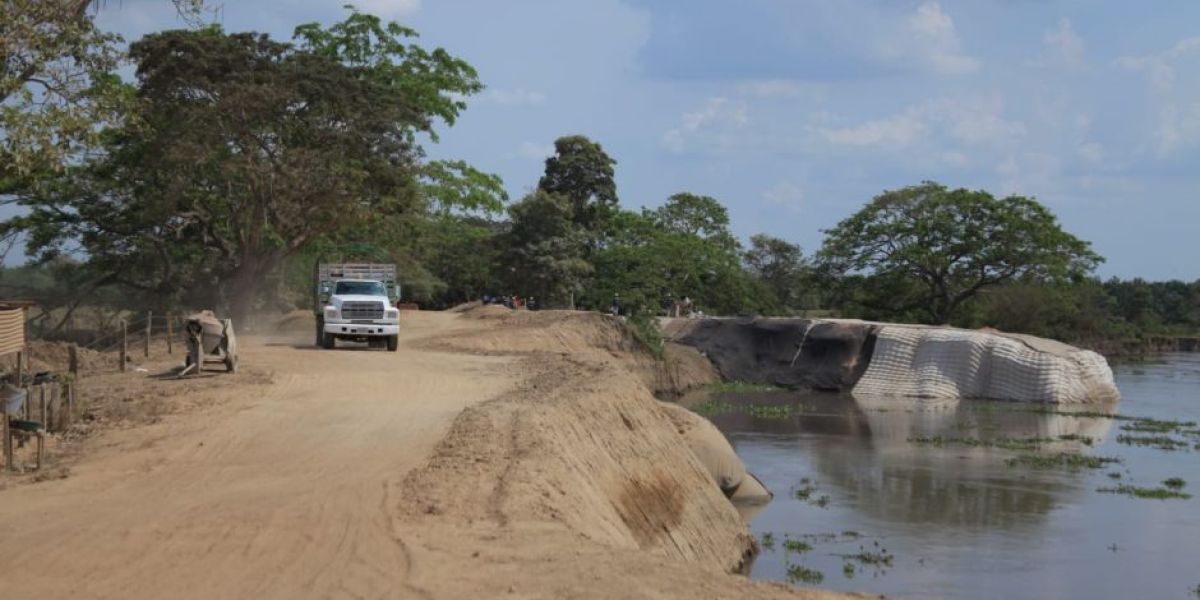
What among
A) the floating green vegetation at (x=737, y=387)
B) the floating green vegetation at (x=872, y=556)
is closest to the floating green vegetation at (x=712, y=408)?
the floating green vegetation at (x=737, y=387)

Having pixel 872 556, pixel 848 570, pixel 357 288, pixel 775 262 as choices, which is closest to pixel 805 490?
pixel 872 556

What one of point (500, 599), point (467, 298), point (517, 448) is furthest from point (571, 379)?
point (467, 298)

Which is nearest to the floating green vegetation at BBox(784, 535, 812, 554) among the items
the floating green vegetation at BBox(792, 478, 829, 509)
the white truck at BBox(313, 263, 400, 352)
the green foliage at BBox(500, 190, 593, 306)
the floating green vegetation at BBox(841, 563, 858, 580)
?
the floating green vegetation at BBox(841, 563, 858, 580)

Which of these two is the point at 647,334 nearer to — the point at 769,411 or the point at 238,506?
the point at 769,411

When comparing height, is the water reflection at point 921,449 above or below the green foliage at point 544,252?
below

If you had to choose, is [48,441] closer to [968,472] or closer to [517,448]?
[517,448]

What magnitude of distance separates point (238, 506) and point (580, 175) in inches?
2133

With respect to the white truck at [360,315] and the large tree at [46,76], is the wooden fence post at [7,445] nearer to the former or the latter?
the large tree at [46,76]

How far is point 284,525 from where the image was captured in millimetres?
10852

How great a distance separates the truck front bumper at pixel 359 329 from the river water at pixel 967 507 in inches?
400

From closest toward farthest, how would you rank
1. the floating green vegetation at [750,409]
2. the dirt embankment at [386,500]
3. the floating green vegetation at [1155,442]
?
the dirt embankment at [386,500]
the floating green vegetation at [1155,442]
the floating green vegetation at [750,409]

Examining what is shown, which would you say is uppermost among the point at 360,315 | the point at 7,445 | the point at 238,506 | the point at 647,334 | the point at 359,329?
the point at 360,315

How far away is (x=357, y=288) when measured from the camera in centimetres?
3191

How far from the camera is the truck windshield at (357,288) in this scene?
31.9 metres
